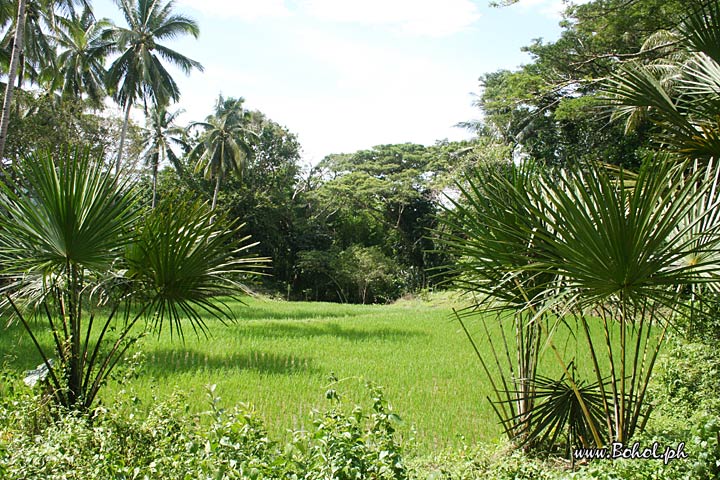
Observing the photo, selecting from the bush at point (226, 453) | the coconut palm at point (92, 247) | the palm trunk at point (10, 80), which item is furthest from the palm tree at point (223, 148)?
the bush at point (226, 453)

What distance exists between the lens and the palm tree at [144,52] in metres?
23.0

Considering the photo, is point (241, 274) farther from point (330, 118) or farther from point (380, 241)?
point (380, 241)

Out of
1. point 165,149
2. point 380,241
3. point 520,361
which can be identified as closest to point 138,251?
point 520,361

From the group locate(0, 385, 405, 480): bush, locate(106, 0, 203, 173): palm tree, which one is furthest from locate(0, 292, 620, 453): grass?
locate(106, 0, 203, 173): palm tree

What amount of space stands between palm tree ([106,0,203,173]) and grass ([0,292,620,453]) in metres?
13.3

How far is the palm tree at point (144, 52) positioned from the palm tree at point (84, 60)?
2.56 feet

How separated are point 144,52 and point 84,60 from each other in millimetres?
2694

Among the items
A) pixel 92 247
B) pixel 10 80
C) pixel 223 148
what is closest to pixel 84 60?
pixel 223 148

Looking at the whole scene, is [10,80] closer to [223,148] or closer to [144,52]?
[144,52]

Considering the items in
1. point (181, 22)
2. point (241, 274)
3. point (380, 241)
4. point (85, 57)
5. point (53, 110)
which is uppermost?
point (181, 22)

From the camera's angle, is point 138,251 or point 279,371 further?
point 279,371

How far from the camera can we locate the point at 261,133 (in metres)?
37.2

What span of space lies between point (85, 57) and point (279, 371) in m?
20.2

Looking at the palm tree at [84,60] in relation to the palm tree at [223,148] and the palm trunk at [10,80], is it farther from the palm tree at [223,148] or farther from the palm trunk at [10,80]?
the palm trunk at [10,80]
